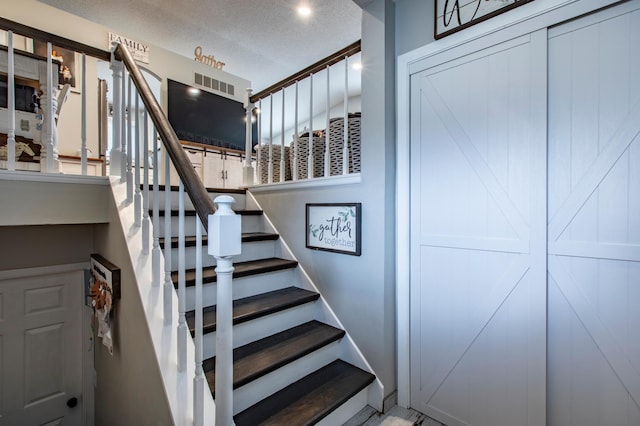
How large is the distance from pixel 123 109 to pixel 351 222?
162cm

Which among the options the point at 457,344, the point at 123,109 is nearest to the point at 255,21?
the point at 123,109

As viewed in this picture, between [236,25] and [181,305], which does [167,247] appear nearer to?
[181,305]

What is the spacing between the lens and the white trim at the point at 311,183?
200 centimetres

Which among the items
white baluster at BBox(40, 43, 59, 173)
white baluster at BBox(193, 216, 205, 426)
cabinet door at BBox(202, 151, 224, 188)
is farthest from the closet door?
cabinet door at BBox(202, 151, 224, 188)

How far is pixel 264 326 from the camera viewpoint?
189 cm

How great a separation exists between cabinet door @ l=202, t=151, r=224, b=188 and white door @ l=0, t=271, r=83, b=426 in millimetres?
2340

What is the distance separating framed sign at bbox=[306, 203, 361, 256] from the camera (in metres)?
1.96

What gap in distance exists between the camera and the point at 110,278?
173cm

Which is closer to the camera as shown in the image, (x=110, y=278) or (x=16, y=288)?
(x=110, y=278)

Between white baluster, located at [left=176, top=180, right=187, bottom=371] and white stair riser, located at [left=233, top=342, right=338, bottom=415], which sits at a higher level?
white baluster, located at [left=176, top=180, right=187, bottom=371]

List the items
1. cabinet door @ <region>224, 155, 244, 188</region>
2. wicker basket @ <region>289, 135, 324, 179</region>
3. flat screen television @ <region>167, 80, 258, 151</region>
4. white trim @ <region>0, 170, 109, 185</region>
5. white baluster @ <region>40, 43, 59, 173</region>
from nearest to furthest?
white trim @ <region>0, 170, 109, 185</region> → white baluster @ <region>40, 43, 59, 173</region> → wicker basket @ <region>289, 135, 324, 179</region> → flat screen television @ <region>167, 80, 258, 151</region> → cabinet door @ <region>224, 155, 244, 188</region>

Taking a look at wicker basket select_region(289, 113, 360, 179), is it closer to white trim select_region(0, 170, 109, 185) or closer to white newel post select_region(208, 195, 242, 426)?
white newel post select_region(208, 195, 242, 426)

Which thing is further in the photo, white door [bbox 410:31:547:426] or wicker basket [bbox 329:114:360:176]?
wicker basket [bbox 329:114:360:176]

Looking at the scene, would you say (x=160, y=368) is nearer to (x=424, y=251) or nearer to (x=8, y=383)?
(x=424, y=251)
